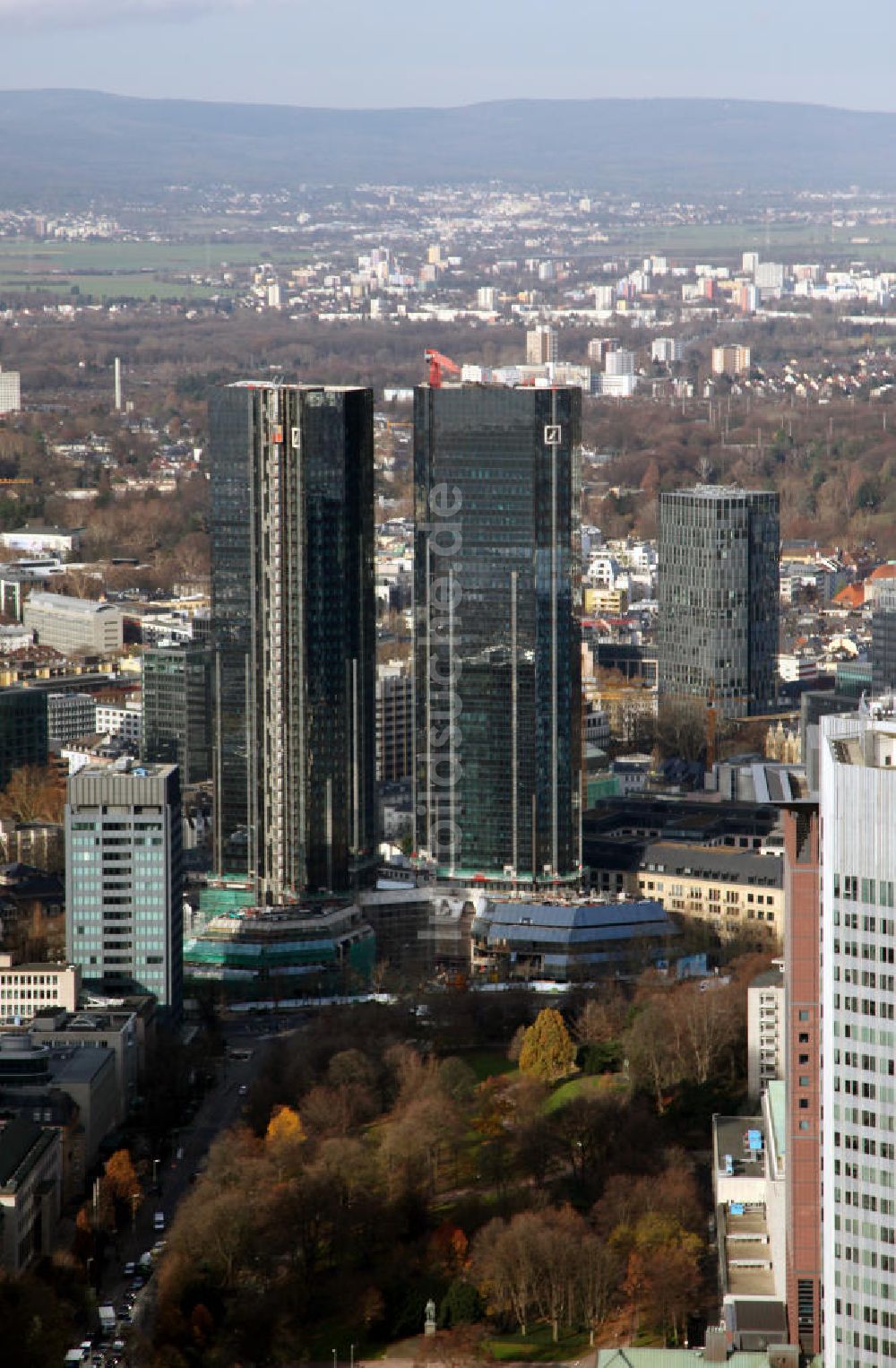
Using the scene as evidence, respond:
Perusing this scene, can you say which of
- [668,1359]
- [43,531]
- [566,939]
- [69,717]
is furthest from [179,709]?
[43,531]

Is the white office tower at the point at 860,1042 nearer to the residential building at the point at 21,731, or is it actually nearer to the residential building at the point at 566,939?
the residential building at the point at 566,939

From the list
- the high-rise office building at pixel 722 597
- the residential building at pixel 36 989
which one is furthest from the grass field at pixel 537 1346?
the high-rise office building at pixel 722 597

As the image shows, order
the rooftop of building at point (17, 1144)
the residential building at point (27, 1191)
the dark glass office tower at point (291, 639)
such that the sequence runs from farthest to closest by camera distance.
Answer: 1. the dark glass office tower at point (291, 639)
2. the rooftop of building at point (17, 1144)
3. the residential building at point (27, 1191)

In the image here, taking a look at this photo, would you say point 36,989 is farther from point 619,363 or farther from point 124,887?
point 619,363

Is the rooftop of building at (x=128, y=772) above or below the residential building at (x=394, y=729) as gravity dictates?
above

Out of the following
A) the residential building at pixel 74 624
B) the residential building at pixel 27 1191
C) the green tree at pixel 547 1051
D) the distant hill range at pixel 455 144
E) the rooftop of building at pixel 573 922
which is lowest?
the residential building at pixel 74 624

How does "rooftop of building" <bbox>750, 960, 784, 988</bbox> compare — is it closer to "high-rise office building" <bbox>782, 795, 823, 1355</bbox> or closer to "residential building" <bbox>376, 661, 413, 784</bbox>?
"high-rise office building" <bbox>782, 795, 823, 1355</bbox>
